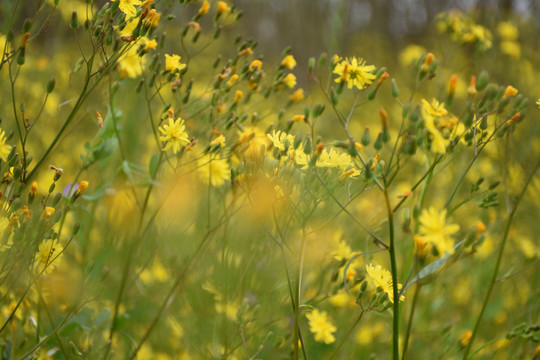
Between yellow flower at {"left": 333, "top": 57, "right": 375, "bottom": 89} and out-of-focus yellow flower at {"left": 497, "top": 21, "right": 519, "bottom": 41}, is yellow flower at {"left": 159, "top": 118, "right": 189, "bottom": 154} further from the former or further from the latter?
out-of-focus yellow flower at {"left": 497, "top": 21, "right": 519, "bottom": 41}

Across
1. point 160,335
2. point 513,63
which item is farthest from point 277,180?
point 513,63

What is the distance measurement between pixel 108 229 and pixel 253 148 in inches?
33.9

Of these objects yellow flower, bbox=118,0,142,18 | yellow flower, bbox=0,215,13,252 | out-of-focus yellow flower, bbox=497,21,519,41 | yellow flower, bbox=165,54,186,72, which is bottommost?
yellow flower, bbox=0,215,13,252

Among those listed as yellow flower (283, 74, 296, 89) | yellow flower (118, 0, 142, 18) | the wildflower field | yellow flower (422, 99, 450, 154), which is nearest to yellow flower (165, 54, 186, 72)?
the wildflower field

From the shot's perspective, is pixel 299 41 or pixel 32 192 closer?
pixel 32 192

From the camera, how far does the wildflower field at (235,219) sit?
1320 millimetres

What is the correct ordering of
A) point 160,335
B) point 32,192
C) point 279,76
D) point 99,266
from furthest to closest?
1. point 160,335
2. point 279,76
3. point 99,266
4. point 32,192

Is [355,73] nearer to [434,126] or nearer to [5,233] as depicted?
[434,126]

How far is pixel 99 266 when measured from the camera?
177cm

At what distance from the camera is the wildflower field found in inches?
52.0

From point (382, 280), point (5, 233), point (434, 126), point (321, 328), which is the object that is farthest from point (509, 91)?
point (5, 233)

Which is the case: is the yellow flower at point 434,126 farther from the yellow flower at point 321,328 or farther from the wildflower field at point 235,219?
the yellow flower at point 321,328

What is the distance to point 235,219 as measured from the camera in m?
2.04

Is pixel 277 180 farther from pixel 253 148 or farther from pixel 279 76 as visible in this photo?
pixel 279 76
